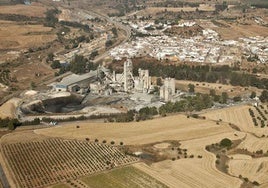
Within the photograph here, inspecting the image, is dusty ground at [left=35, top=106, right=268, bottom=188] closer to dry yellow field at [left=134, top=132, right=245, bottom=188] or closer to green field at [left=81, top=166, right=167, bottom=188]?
dry yellow field at [left=134, top=132, right=245, bottom=188]

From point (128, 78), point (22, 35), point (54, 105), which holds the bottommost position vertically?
point (54, 105)

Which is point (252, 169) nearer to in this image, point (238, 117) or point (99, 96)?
point (238, 117)

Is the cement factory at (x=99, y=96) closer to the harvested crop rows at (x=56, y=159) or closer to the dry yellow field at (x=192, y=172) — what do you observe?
the harvested crop rows at (x=56, y=159)

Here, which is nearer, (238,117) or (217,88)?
(238,117)

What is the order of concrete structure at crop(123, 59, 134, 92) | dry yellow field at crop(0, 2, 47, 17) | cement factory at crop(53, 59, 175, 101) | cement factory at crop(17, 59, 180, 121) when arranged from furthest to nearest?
dry yellow field at crop(0, 2, 47, 17), concrete structure at crop(123, 59, 134, 92), cement factory at crop(53, 59, 175, 101), cement factory at crop(17, 59, 180, 121)

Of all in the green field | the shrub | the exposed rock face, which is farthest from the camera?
the exposed rock face

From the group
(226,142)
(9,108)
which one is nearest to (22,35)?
(9,108)

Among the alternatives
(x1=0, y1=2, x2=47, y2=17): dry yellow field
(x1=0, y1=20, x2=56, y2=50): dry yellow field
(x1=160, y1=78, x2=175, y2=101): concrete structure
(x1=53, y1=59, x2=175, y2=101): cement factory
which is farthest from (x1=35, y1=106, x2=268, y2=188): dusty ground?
(x1=0, y1=2, x2=47, y2=17): dry yellow field

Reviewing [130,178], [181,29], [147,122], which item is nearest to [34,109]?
[147,122]
